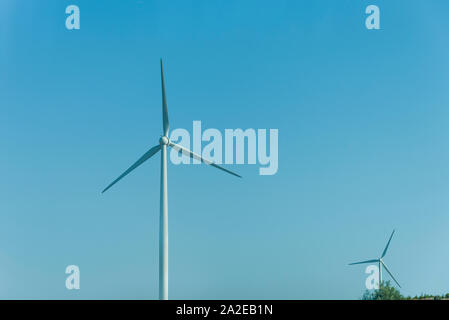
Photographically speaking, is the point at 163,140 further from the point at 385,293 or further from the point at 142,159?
the point at 385,293

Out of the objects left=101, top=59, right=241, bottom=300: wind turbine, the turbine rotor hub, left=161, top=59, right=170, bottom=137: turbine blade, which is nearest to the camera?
left=101, top=59, right=241, bottom=300: wind turbine

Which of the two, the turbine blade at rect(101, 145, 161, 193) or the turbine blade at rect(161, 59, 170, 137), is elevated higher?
the turbine blade at rect(161, 59, 170, 137)

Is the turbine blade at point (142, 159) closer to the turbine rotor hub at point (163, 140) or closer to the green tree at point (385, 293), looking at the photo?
the turbine rotor hub at point (163, 140)

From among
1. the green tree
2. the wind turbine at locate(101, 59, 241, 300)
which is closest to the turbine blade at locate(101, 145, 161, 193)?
the wind turbine at locate(101, 59, 241, 300)

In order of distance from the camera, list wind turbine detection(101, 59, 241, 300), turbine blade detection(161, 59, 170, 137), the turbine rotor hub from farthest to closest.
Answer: turbine blade detection(161, 59, 170, 137)
the turbine rotor hub
wind turbine detection(101, 59, 241, 300)

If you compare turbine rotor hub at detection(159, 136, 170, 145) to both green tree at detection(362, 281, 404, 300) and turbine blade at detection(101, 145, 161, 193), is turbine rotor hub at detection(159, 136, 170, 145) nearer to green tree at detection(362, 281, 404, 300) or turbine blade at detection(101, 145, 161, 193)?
turbine blade at detection(101, 145, 161, 193)

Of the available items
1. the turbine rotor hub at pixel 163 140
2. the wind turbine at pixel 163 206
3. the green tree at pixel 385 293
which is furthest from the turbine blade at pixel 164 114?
the green tree at pixel 385 293
